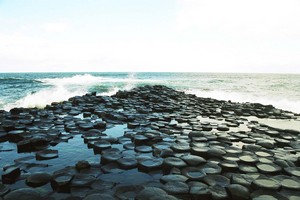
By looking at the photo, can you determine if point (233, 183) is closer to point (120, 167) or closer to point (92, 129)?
point (120, 167)

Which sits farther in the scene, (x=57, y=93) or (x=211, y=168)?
(x=57, y=93)

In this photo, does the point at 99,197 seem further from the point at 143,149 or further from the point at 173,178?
the point at 143,149

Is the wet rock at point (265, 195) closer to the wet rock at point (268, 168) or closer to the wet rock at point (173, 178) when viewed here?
the wet rock at point (268, 168)

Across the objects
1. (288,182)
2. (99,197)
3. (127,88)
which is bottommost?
(127,88)

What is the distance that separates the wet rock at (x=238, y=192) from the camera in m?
3.21

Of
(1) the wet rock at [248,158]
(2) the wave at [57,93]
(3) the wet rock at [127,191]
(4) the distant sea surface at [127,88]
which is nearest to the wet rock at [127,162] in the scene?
(3) the wet rock at [127,191]

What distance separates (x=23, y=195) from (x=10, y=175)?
0.84 meters

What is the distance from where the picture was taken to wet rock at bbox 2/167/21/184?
140 inches

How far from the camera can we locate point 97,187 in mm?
3404

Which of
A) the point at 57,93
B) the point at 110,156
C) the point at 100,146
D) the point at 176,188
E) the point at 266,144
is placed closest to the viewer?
the point at 176,188

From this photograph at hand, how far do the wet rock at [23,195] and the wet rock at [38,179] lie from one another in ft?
1.09

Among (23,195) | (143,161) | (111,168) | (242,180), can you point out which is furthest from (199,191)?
(23,195)

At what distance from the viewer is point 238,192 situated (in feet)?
10.7

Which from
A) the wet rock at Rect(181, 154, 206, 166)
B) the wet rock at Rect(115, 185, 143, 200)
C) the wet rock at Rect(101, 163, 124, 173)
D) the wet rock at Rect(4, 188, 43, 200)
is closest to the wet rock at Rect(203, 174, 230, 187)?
the wet rock at Rect(181, 154, 206, 166)
